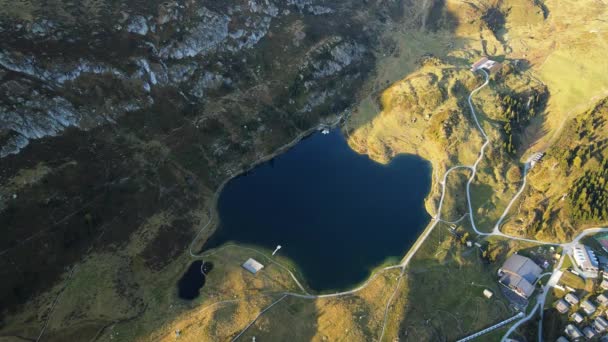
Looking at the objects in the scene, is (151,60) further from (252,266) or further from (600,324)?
(600,324)

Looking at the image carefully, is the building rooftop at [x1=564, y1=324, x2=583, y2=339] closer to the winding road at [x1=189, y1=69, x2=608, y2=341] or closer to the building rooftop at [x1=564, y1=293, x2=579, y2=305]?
the winding road at [x1=189, y1=69, x2=608, y2=341]

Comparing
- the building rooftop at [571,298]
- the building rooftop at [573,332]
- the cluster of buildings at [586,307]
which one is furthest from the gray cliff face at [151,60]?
the building rooftop at [573,332]

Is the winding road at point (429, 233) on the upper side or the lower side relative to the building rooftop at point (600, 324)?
upper

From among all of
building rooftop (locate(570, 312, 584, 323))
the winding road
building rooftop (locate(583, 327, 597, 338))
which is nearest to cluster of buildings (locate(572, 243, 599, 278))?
the winding road

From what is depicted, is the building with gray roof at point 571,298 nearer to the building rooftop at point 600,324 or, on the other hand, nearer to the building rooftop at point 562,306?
the building rooftop at point 562,306

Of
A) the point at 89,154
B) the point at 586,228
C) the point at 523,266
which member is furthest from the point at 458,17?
the point at 89,154

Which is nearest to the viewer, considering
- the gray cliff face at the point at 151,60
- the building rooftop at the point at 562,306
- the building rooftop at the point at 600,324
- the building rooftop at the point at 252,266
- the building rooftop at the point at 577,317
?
the building rooftop at the point at 600,324

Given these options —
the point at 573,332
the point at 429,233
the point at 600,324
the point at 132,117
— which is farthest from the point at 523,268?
the point at 132,117
